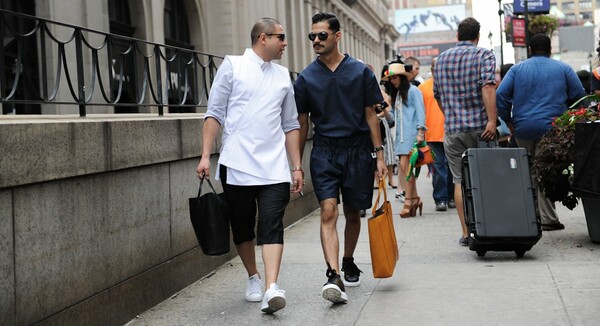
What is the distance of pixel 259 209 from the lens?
6.93 metres

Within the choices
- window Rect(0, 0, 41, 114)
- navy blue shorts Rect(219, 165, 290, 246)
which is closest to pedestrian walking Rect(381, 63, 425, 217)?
navy blue shorts Rect(219, 165, 290, 246)

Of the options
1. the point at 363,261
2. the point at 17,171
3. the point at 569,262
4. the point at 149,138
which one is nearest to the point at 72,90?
the point at 149,138

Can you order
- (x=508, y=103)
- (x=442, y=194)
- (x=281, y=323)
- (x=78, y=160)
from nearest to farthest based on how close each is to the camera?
(x=78, y=160)
(x=281, y=323)
(x=508, y=103)
(x=442, y=194)

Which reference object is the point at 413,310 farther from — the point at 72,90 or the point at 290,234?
the point at 290,234

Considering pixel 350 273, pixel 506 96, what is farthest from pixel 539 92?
pixel 350 273

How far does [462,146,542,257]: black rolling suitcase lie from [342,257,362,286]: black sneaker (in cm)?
131

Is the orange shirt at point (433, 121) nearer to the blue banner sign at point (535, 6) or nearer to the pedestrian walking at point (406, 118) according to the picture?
the pedestrian walking at point (406, 118)

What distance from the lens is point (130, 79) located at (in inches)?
316

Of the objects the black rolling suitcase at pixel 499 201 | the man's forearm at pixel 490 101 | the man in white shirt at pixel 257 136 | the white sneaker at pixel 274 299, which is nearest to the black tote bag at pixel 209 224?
the man in white shirt at pixel 257 136

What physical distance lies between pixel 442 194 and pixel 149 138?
22.8 feet

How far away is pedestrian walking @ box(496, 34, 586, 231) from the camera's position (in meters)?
9.89

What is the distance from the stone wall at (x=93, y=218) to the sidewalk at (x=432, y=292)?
322mm

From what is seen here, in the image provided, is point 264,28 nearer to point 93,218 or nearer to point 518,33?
point 93,218

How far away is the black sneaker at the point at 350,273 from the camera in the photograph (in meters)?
7.66
